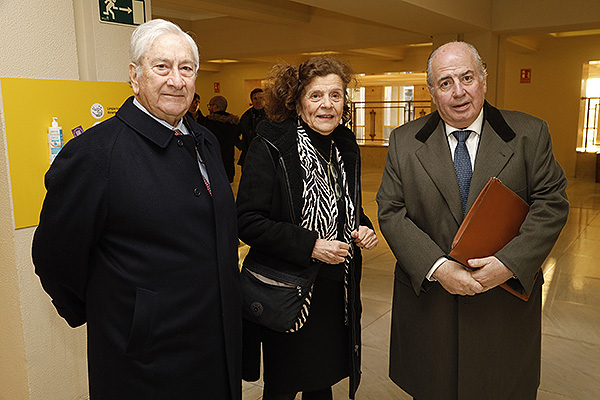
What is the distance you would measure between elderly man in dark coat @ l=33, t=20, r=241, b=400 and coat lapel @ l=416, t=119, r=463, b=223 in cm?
85

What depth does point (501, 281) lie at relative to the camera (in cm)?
206

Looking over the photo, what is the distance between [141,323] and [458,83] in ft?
4.76

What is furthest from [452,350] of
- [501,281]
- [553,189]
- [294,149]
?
[294,149]

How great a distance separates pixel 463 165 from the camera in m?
2.20

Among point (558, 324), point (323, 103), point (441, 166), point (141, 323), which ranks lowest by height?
point (558, 324)

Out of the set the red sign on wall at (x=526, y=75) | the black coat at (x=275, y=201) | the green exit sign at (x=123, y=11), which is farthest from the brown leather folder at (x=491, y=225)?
the red sign on wall at (x=526, y=75)

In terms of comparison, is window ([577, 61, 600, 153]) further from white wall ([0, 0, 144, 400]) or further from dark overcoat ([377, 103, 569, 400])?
white wall ([0, 0, 144, 400])

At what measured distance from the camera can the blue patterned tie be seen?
7.14ft

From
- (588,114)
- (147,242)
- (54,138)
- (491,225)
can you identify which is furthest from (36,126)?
(588,114)

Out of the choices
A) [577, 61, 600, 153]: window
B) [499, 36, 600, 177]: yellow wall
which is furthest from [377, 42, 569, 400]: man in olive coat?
[577, 61, 600, 153]: window

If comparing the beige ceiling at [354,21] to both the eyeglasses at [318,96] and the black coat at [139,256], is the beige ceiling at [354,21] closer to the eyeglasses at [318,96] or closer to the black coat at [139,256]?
the eyeglasses at [318,96]

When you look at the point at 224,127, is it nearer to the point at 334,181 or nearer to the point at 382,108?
the point at 334,181

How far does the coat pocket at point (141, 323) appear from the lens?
1611mm

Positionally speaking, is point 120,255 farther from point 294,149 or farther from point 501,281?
point 501,281
